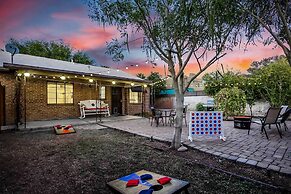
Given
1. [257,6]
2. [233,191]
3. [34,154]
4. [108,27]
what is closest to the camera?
[233,191]

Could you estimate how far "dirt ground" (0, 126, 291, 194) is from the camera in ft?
Result: 8.33

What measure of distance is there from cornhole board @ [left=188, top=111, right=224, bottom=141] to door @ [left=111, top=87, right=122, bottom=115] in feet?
28.1

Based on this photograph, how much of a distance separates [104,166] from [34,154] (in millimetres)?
1994

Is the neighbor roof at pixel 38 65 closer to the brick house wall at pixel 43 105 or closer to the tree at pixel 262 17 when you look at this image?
the brick house wall at pixel 43 105

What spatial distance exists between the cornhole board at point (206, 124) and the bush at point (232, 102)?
18.2 feet

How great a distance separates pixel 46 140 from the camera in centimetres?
544

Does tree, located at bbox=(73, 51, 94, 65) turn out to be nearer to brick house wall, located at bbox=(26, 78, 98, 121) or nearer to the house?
the house

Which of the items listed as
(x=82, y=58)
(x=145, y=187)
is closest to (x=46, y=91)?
(x=145, y=187)

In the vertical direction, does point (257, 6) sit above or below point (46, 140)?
above

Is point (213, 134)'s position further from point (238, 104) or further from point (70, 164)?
point (238, 104)

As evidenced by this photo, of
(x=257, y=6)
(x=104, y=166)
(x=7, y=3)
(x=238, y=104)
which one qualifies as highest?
(x=7, y=3)

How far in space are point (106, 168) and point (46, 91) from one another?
8244mm

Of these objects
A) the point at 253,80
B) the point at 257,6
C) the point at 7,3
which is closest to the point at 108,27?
the point at 257,6

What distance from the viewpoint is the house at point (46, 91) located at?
7850 mm
